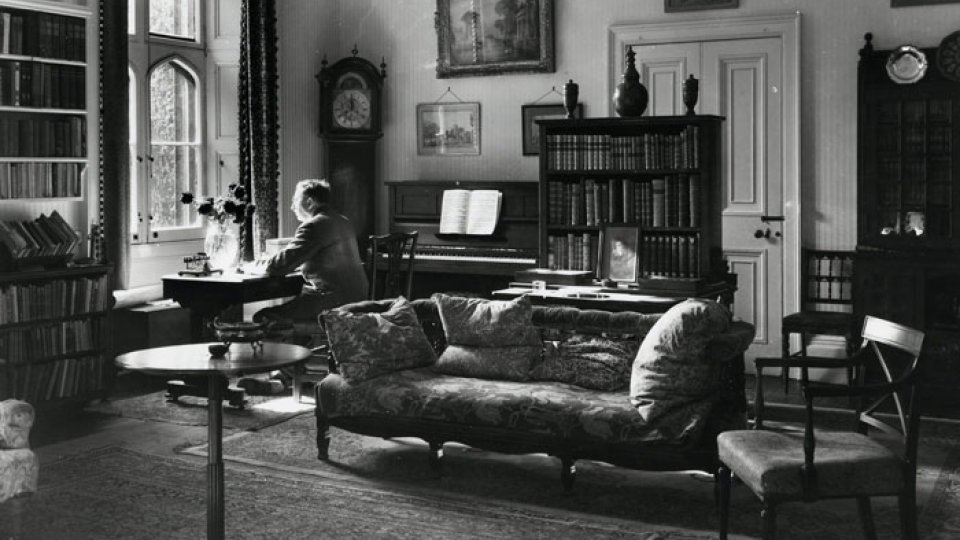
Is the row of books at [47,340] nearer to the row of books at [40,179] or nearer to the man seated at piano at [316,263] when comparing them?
the row of books at [40,179]

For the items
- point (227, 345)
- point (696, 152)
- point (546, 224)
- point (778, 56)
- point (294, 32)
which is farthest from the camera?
point (294, 32)

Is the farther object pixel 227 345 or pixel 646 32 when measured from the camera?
pixel 646 32

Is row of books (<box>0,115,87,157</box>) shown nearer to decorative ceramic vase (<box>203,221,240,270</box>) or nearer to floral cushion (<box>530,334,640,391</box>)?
decorative ceramic vase (<box>203,221,240,270</box>)

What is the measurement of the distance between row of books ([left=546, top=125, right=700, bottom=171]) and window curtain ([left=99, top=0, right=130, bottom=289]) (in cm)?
290

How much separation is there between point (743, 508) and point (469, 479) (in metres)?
1.27

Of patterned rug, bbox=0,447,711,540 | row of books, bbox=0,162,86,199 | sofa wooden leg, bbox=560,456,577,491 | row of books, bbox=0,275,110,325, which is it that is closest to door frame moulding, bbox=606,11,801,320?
sofa wooden leg, bbox=560,456,577,491

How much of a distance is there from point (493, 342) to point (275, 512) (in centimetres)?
142

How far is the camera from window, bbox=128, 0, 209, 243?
8297mm

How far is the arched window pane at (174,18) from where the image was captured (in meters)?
8.57

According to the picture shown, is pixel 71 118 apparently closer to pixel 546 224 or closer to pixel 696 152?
pixel 546 224

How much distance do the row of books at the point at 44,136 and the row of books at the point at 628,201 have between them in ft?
9.78

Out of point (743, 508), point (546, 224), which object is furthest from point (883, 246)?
point (743, 508)

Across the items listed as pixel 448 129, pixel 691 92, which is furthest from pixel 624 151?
pixel 448 129

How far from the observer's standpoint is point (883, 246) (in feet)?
23.2
